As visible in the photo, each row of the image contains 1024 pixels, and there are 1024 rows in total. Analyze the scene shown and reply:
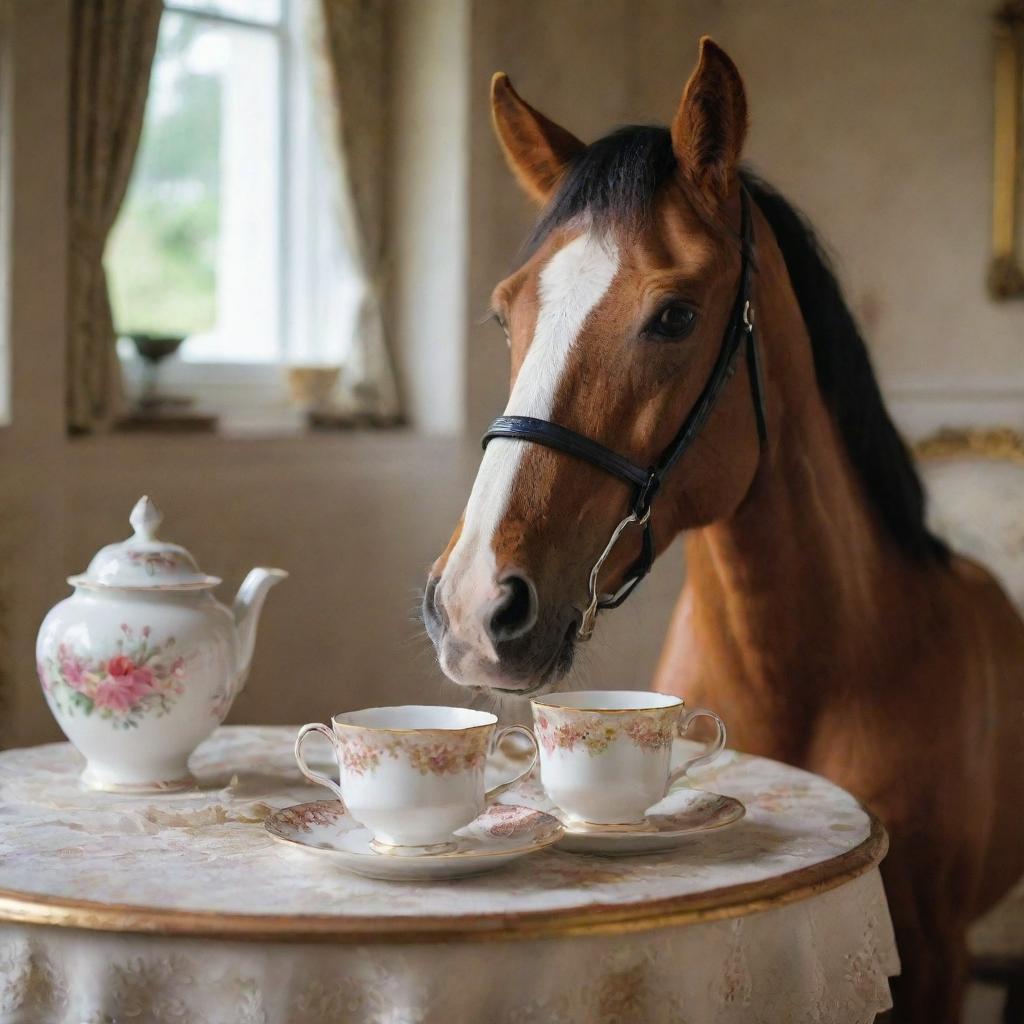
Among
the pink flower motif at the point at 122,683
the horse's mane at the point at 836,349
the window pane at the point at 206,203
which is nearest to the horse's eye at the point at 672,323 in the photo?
the horse's mane at the point at 836,349

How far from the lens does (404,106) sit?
3537 mm

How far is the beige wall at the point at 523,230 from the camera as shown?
10.7 feet

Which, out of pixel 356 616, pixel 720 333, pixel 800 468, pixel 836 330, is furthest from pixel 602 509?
pixel 356 616

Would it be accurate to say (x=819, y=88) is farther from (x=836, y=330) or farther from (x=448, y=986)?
(x=448, y=986)

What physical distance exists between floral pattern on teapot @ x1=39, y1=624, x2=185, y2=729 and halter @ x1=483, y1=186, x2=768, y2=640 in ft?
1.14

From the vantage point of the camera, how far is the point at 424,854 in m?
0.91

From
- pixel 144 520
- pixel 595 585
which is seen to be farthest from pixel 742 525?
pixel 144 520

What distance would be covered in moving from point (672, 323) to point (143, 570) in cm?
54

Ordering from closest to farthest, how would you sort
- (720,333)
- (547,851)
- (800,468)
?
(547,851) < (720,333) < (800,468)

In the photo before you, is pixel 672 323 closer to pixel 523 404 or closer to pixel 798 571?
pixel 523 404

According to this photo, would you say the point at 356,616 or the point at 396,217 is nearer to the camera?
the point at 356,616

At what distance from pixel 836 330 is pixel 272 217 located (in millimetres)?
2299

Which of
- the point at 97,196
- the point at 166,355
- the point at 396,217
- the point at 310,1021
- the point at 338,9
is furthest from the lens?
the point at 396,217

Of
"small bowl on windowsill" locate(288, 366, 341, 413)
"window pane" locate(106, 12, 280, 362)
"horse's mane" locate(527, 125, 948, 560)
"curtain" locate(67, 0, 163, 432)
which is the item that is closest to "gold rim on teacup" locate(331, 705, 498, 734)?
"horse's mane" locate(527, 125, 948, 560)
